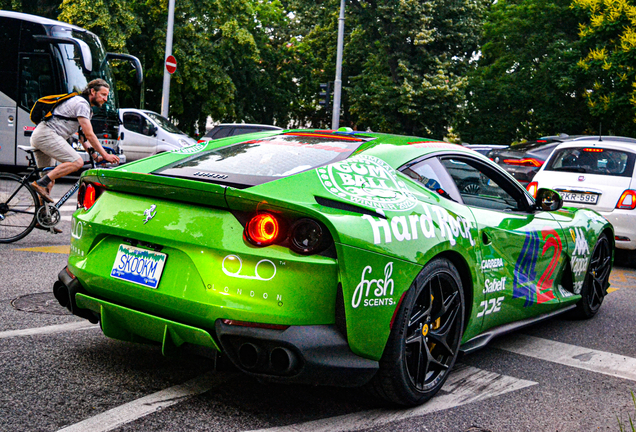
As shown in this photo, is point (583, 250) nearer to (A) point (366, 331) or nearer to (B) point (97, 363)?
(A) point (366, 331)

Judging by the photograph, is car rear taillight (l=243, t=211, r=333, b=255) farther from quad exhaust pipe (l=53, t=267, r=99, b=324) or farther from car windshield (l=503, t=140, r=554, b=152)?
car windshield (l=503, t=140, r=554, b=152)

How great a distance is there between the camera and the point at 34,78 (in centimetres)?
1500

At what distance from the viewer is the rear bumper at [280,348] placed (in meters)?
3.01

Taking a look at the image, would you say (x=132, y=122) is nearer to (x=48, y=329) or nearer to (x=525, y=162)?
(x=525, y=162)

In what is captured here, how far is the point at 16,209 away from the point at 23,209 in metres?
0.07

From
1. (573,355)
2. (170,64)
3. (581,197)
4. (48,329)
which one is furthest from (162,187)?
(170,64)

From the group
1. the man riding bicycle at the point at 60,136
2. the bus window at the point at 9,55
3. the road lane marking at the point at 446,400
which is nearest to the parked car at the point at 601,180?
the road lane marking at the point at 446,400

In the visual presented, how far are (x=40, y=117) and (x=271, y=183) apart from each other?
17.0 feet

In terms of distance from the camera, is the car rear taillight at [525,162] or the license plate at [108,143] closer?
the car rear taillight at [525,162]

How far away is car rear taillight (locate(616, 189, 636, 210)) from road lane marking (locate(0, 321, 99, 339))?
22.1 ft

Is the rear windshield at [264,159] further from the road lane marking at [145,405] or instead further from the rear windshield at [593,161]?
the rear windshield at [593,161]

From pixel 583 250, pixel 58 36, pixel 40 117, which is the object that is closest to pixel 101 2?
pixel 58 36

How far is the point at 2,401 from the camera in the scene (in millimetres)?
3205

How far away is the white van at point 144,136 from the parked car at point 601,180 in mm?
13205
